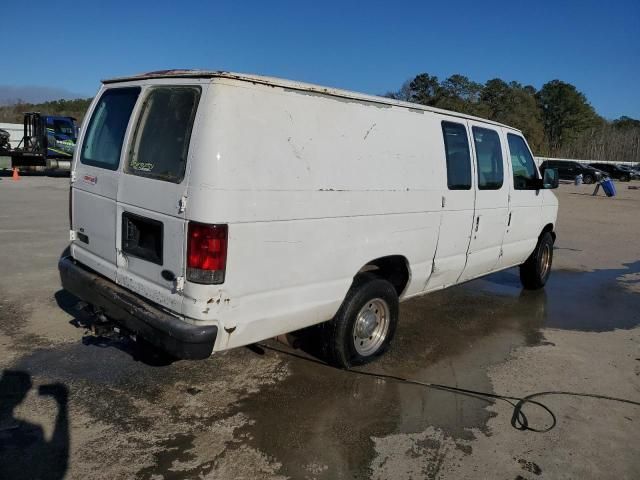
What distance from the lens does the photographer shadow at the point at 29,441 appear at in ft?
9.51

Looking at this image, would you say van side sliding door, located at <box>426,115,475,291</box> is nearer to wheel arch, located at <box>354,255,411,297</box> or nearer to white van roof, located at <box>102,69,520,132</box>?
wheel arch, located at <box>354,255,411,297</box>

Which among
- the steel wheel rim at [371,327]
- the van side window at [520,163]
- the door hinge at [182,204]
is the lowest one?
the steel wheel rim at [371,327]

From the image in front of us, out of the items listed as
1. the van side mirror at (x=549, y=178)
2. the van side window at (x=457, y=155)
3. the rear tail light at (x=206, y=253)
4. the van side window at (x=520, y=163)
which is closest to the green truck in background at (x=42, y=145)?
the van side window at (x=520, y=163)

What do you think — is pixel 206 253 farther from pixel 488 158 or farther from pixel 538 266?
pixel 538 266

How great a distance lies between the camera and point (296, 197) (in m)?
3.46

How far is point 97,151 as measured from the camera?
409 centimetres

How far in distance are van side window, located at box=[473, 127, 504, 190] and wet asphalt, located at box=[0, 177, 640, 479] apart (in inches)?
63.1

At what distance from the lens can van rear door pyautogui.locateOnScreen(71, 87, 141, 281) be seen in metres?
3.79

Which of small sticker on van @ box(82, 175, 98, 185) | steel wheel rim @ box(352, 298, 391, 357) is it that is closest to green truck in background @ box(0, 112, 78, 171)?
small sticker on van @ box(82, 175, 98, 185)

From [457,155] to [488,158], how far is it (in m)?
0.70

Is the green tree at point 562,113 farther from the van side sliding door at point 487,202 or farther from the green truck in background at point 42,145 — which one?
the van side sliding door at point 487,202

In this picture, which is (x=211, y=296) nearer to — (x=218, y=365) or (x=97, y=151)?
(x=218, y=365)

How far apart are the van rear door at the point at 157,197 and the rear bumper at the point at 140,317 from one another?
8 centimetres

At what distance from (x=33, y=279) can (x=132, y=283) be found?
3649mm
